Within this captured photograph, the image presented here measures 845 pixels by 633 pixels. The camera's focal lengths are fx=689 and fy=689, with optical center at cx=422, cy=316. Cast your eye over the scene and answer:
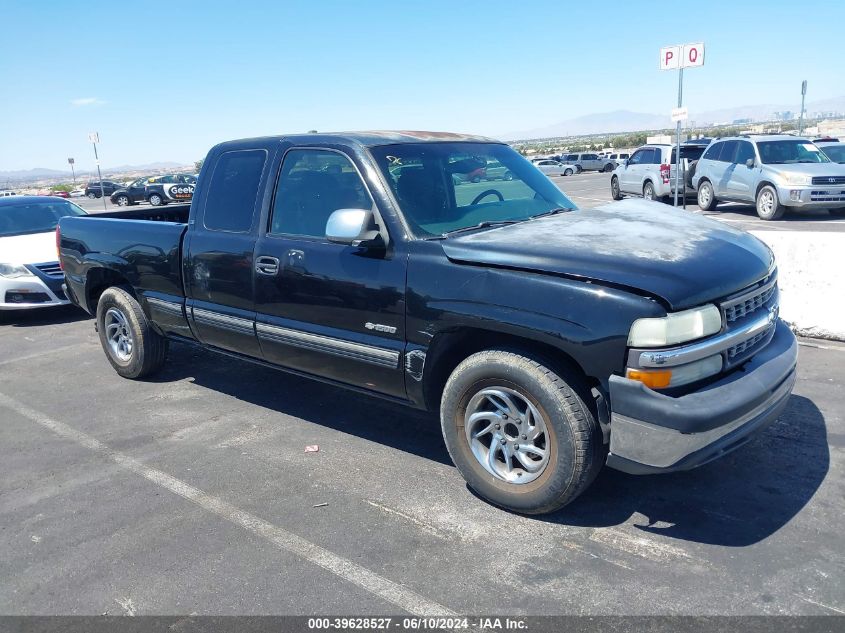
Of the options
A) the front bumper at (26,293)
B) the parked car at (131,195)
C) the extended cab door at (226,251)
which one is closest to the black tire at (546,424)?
the extended cab door at (226,251)

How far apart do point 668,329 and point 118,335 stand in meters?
5.14

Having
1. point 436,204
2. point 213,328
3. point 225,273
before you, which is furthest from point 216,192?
point 436,204

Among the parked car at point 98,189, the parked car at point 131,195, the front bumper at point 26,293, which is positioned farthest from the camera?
the parked car at point 98,189

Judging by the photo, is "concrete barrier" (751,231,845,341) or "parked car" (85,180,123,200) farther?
"parked car" (85,180,123,200)

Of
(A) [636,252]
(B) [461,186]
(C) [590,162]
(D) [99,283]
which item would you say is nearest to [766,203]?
(B) [461,186]

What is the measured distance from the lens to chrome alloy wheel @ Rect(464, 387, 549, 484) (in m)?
3.46

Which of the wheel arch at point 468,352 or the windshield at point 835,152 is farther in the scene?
the windshield at point 835,152

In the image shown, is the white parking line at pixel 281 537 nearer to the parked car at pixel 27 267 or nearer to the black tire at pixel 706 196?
the parked car at pixel 27 267

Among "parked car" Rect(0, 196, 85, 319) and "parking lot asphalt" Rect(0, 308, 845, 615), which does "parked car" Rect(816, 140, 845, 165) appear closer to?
"parking lot asphalt" Rect(0, 308, 845, 615)

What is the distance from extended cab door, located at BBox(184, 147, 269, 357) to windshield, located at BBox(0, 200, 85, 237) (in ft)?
19.0

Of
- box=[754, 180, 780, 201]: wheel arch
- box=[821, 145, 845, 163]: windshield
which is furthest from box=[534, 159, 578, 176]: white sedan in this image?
box=[754, 180, 780, 201]: wheel arch

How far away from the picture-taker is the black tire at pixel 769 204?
14.2 metres

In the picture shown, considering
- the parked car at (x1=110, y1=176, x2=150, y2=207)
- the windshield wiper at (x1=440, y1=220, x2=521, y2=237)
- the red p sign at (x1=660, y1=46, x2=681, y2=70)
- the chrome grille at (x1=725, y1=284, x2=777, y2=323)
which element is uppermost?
Result: the red p sign at (x1=660, y1=46, x2=681, y2=70)

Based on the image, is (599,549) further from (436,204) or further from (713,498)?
(436,204)
